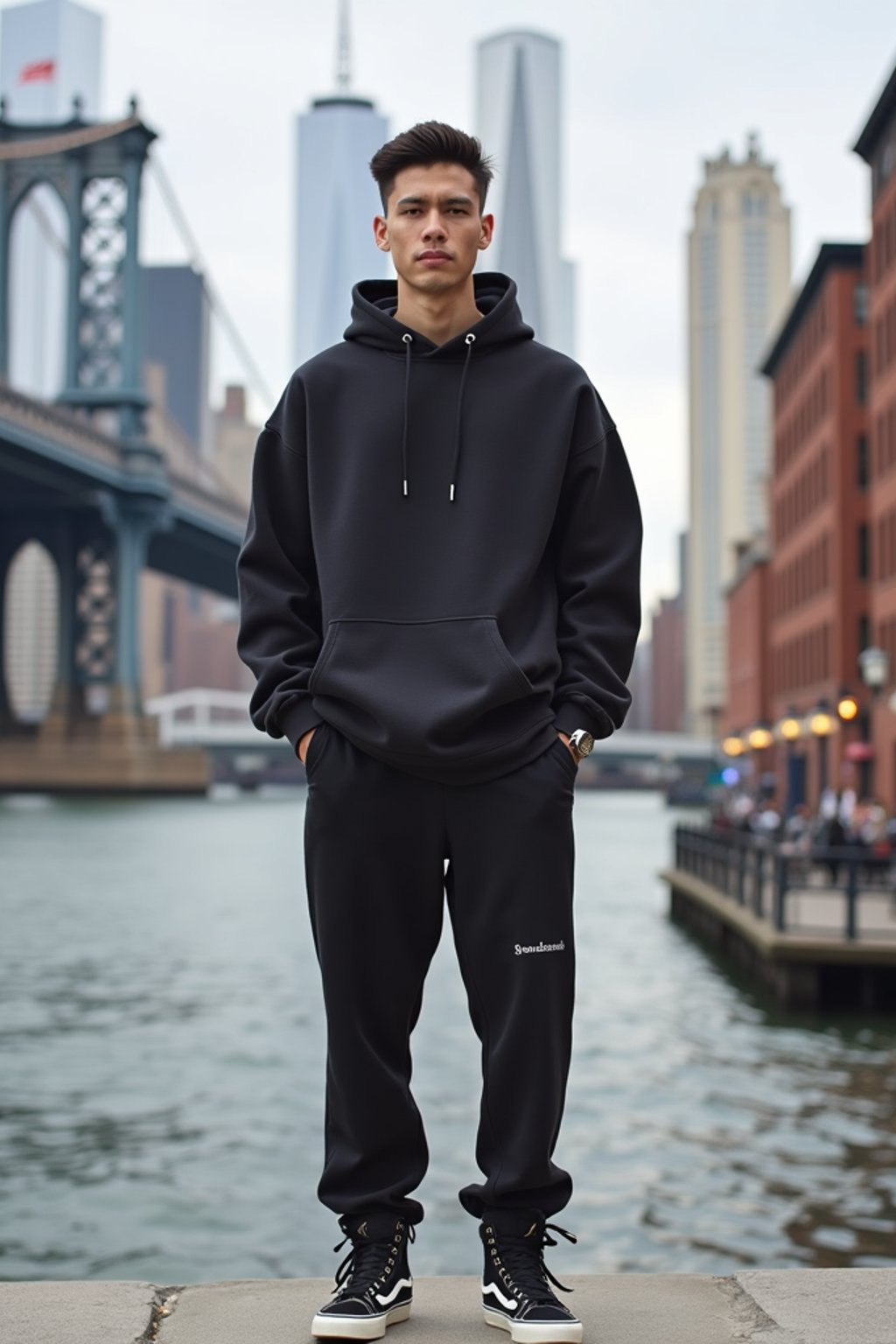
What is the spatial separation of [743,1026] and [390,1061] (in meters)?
13.4

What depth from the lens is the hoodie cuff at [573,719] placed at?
3510 millimetres

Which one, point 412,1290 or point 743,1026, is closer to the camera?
point 412,1290

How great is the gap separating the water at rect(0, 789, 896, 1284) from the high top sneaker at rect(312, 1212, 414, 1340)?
5.19 m

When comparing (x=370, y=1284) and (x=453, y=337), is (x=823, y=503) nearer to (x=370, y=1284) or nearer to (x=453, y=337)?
(x=453, y=337)

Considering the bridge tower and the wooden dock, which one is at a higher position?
the bridge tower

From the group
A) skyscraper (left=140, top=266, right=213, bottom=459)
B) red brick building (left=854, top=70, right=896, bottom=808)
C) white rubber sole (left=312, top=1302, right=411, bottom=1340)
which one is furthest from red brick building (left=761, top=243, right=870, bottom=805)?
skyscraper (left=140, top=266, right=213, bottom=459)

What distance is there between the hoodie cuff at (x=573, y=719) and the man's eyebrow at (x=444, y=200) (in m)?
0.94

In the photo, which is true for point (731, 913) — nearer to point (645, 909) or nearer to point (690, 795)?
point (645, 909)

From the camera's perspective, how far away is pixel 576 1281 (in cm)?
373

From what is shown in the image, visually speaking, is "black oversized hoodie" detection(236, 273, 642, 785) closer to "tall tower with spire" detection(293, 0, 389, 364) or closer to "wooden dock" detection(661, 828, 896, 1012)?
"wooden dock" detection(661, 828, 896, 1012)

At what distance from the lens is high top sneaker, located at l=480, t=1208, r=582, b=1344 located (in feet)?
10.8

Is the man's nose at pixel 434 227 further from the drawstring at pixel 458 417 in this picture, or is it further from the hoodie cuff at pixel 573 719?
the hoodie cuff at pixel 573 719

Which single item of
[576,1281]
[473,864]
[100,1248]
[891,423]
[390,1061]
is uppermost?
[891,423]

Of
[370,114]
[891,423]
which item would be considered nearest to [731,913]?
[891,423]
